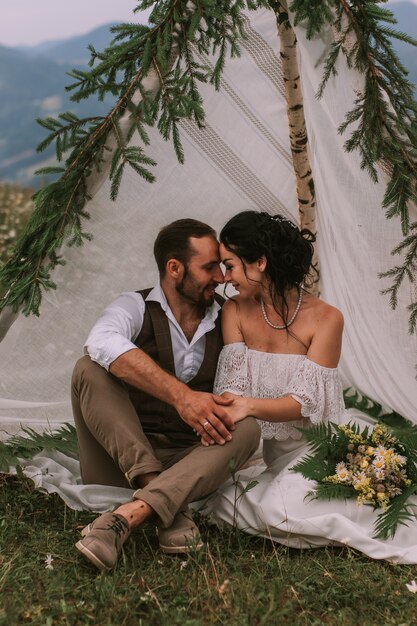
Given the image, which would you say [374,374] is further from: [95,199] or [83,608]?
[83,608]

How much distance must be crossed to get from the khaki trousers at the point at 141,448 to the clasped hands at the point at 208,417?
29mm

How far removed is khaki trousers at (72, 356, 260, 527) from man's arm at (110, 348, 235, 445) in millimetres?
59

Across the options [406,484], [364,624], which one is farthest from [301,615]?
[406,484]

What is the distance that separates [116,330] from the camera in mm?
3291

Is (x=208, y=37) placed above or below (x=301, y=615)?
above

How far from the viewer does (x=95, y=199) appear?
4062mm

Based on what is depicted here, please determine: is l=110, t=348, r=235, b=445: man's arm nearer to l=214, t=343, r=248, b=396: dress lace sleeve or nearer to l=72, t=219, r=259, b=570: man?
l=72, t=219, r=259, b=570: man

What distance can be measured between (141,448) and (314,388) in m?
0.73

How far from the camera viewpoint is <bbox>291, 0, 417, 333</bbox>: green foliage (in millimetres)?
3771

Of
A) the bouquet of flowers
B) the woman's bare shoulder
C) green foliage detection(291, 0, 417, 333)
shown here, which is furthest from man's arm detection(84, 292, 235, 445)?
green foliage detection(291, 0, 417, 333)

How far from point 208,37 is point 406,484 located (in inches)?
81.4

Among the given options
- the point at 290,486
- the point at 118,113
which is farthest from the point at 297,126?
the point at 290,486

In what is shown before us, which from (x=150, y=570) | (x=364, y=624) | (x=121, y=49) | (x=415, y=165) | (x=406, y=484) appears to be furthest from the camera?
(x=415, y=165)

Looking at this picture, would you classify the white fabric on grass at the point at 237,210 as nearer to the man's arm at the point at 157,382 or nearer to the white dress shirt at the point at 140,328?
the white dress shirt at the point at 140,328
